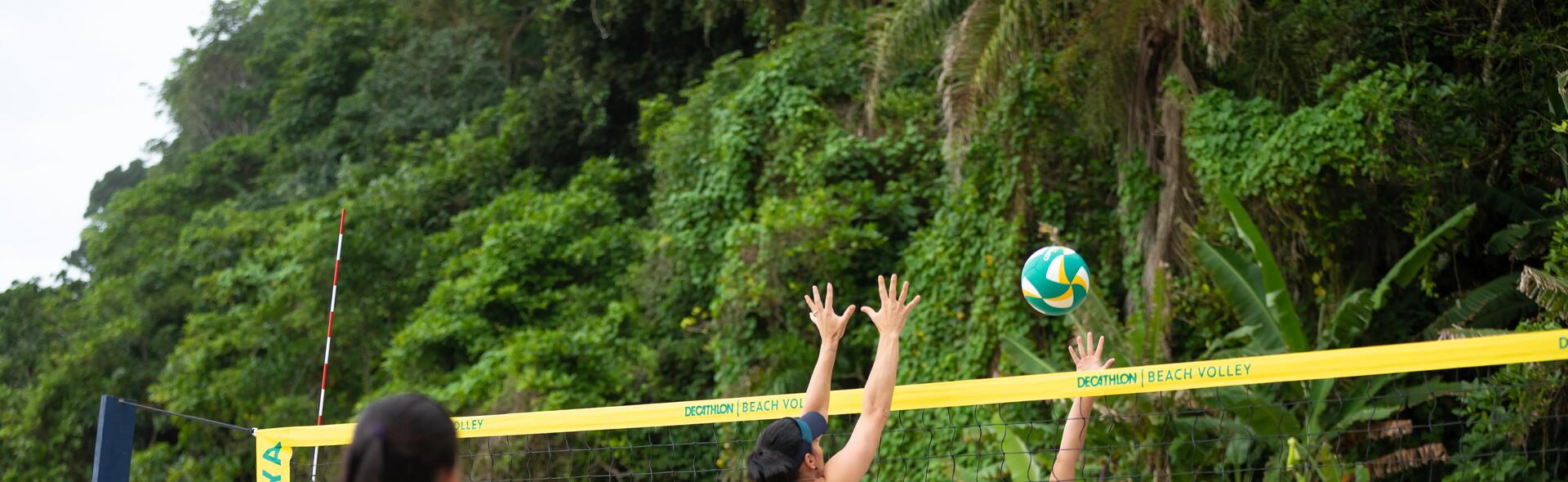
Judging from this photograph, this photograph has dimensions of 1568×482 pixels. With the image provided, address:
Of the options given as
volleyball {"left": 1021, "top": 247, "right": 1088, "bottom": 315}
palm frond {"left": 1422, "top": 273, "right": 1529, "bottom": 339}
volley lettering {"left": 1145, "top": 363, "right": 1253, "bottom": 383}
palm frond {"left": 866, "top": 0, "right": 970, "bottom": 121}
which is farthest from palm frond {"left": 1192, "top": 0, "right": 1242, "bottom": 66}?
volley lettering {"left": 1145, "top": 363, "right": 1253, "bottom": 383}

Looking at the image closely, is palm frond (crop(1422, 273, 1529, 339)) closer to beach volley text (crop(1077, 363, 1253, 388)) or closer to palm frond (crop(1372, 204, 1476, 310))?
palm frond (crop(1372, 204, 1476, 310))

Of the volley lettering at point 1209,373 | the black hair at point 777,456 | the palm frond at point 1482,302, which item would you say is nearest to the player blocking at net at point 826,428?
the black hair at point 777,456

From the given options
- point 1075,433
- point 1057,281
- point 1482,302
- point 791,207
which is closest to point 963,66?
point 791,207

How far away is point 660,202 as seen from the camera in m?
13.0

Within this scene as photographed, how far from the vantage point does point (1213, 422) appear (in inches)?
297

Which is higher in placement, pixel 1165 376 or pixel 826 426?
pixel 826 426

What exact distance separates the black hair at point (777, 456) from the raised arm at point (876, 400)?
20cm

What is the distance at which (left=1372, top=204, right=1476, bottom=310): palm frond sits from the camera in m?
7.39

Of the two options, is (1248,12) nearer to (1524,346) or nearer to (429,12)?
(1524,346)

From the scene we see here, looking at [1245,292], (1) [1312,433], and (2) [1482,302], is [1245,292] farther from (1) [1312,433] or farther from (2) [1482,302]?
(2) [1482,302]

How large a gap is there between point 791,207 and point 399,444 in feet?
30.7

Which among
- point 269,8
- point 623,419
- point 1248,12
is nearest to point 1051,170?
point 1248,12

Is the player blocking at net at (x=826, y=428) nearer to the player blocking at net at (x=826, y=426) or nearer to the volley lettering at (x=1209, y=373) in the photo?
the player blocking at net at (x=826, y=426)

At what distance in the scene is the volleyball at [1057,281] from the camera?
16.0 ft
